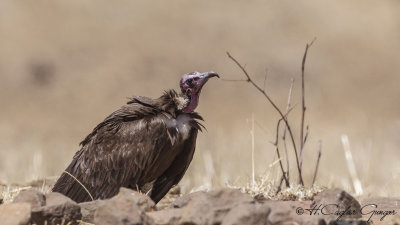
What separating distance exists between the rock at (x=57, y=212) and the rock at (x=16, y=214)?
17cm

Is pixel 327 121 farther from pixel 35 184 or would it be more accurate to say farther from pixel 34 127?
pixel 35 184

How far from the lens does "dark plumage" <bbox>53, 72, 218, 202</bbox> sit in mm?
6965

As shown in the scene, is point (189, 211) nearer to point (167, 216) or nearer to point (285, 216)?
point (167, 216)

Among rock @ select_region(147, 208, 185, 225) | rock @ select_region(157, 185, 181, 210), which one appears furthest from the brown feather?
rock @ select_region(147, 208, 185, 225)

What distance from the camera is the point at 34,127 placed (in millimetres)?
25656

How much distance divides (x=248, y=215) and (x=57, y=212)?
4.40 feet

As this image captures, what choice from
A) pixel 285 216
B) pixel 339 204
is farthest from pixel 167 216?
pixel 339 204

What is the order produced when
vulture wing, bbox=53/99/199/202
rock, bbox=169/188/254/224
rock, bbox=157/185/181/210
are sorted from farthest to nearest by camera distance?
rock, bbox=157/185/181/210, vulture wing, bbox=53/99/199/202, rock, bbox=169/188/254/224

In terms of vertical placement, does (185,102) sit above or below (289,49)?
below

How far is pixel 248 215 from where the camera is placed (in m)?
5.14

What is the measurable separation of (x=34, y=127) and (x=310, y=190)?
19.6 m

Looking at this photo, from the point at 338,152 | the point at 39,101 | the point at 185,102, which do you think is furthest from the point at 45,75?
the point at 185,102

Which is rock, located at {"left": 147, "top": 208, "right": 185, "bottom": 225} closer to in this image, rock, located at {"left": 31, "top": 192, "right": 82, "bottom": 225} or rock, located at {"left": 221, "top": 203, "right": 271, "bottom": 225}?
rock, located at {"left": 221, "top": 203, "right": 271, "bottom": 225}

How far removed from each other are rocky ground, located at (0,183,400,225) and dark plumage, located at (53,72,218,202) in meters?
1.11
